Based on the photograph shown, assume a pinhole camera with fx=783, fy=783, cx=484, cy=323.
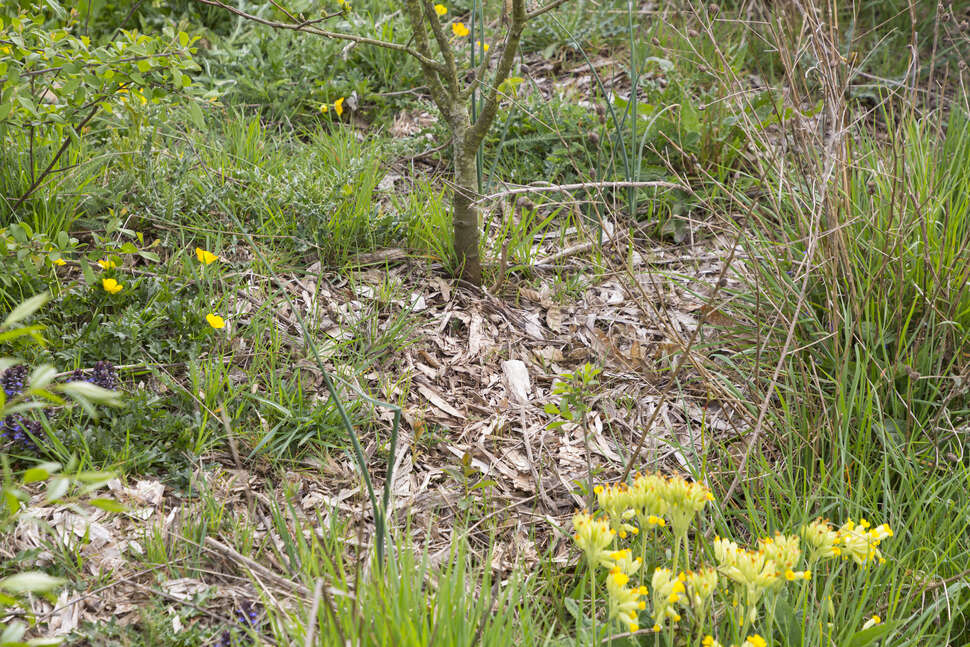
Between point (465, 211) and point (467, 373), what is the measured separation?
58cm

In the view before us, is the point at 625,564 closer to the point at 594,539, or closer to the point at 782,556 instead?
the point at 594,539

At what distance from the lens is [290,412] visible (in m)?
2.27

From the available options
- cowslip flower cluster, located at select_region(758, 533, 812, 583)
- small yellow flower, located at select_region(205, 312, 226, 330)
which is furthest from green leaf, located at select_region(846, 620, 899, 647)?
small yellow flower, located at select_region(205, 312, 226, 330)

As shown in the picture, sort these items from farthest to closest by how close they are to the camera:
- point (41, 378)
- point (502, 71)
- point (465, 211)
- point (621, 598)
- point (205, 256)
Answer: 1. point (465, 211)
2. point (205, 256)
3. point (502, 71)
4. point (621, 598)
5. point (41, 378)

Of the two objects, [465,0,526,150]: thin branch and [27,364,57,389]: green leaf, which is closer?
[27,364,57,389]: green leaf

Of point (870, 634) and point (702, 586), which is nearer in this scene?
point (702, 586)

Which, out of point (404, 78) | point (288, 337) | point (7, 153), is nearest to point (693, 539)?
point (288, 337)

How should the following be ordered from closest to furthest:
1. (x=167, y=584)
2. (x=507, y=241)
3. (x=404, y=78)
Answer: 1. (x=167, y=584)
2. (x=507, y=241)
3. (x=404, y=78)

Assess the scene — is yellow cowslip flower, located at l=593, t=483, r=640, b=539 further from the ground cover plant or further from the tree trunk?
the tree trunk

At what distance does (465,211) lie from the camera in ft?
9.14

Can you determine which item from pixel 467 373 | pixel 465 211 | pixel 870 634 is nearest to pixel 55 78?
pixel 465 211

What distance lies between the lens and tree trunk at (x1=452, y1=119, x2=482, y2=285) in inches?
107

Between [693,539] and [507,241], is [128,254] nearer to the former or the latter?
[507,241]

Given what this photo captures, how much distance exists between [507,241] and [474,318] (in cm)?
39
